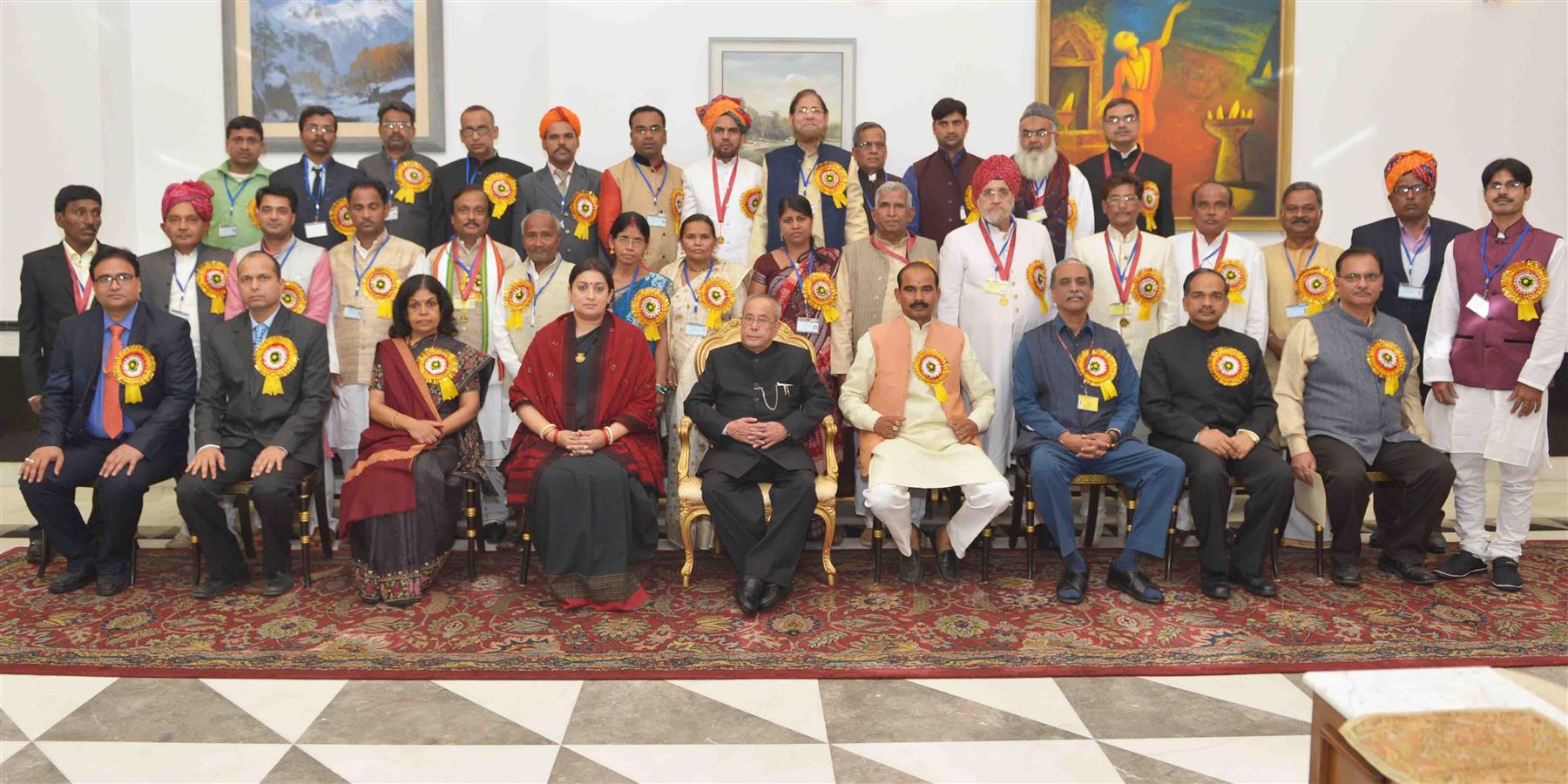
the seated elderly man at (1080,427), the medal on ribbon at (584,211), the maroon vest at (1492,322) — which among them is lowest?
the seated elderly man at (1080,427)

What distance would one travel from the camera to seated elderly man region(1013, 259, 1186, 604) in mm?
4215

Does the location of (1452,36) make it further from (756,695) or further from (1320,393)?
(756,695)

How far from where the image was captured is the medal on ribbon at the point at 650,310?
4766 mm

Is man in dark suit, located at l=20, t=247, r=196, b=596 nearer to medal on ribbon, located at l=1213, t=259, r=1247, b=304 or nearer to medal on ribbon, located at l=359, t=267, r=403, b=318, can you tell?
medal on ribbon, located at l=359, t=267, r=403, b=318

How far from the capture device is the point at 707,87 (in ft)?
22.2

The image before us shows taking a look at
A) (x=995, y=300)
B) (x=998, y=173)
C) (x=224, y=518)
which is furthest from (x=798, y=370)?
(x=224, y=518)

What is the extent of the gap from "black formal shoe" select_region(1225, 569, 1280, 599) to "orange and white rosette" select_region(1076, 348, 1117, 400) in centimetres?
87

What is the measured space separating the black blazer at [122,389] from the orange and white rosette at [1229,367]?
14.1 feet

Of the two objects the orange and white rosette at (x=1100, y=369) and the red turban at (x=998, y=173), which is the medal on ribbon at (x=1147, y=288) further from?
the red turban at (x=998, y=173)

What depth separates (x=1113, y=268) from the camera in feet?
16.1

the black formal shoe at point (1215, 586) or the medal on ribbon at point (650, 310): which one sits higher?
the medal on ribbon at point (650, 310)

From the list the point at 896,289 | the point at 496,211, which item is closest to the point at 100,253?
the point at 496,211

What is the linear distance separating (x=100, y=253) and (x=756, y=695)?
3.46 metres

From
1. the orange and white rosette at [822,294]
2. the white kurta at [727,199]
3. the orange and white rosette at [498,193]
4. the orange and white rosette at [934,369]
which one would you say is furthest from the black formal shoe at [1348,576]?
the orange and white rosette at [498,193]
